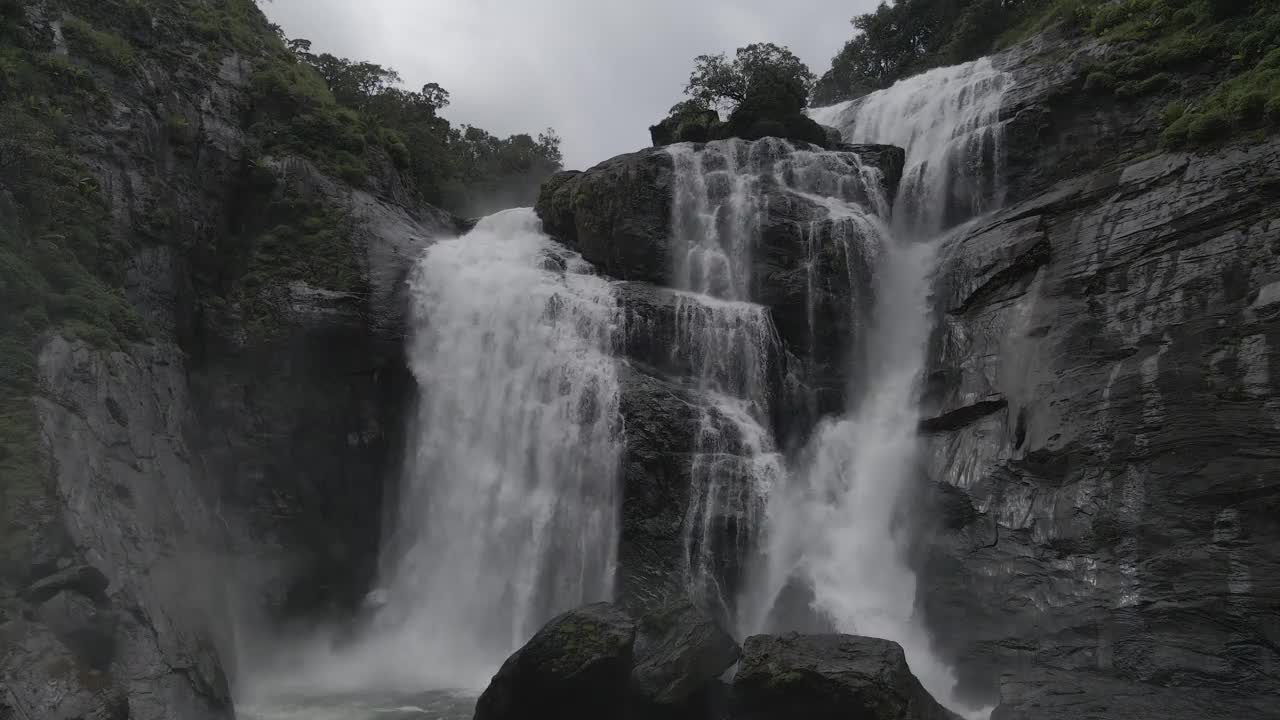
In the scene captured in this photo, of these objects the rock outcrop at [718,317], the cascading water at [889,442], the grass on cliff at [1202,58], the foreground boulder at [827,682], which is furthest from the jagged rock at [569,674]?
the grass on cliff at [1202,58]

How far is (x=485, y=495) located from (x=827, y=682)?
36.7 feet

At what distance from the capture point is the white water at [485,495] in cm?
1919

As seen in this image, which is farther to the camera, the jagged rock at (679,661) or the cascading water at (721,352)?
the cascading water at (721,352)

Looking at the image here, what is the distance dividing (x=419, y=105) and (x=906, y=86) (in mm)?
24812

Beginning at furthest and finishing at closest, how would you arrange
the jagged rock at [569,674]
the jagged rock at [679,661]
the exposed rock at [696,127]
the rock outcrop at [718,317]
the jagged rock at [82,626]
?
the exposed rock at [696,127] < the rock outcrop at [718,317] < the jagged rock at [679,661] < the jagged rock at [569,674] < the jagged rock at [82,626]

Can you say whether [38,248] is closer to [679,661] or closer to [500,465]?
[500,465]

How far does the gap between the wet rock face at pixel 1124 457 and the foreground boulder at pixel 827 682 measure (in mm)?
1790

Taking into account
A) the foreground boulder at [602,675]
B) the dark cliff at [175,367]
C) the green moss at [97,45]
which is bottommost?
the foreground boulder at [602,675]

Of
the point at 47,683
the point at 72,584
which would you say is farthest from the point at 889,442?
the point at 47,683

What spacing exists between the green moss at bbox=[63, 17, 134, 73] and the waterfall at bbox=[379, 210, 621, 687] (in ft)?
31.6

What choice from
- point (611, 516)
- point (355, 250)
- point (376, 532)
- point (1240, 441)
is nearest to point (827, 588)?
point (611, 516)

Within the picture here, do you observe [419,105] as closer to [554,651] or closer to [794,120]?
[794,120]

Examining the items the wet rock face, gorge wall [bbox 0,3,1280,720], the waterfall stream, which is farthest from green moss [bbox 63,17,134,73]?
the wet rock face

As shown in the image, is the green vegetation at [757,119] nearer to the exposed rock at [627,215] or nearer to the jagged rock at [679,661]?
the exposed rock at [627,215]
